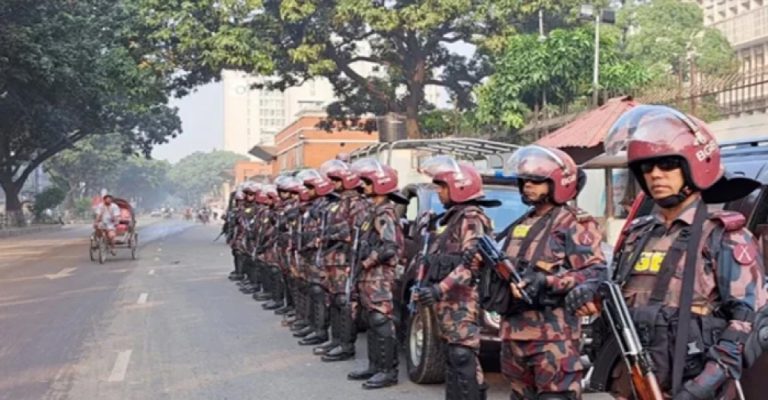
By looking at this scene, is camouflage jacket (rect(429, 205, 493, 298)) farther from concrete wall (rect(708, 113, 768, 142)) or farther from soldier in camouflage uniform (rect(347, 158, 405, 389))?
concrete wall (rect(708, 113, 768, 142))

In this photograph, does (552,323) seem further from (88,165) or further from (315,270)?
(88,165)

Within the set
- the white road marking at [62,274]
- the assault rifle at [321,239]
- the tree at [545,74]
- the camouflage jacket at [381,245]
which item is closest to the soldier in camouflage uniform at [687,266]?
the camouflage jacket at [381,245]

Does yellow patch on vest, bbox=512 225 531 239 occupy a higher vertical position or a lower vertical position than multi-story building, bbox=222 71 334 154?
lower

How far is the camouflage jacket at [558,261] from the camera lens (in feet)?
14.6

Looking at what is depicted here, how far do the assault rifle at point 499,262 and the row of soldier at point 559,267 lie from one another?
0.03m

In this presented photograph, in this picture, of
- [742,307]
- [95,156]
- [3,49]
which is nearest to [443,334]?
[742,307]

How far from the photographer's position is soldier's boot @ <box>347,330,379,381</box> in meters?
7.57

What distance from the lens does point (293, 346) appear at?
966cm

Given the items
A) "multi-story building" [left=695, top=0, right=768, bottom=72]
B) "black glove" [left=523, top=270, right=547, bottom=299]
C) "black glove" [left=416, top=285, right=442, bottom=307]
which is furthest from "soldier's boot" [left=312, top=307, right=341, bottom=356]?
"multi-story building" [left=695, top=0, right=768, bottom=72]

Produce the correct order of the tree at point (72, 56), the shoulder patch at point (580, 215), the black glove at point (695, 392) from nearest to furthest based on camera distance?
the black glove at point (695, 392) < the shoulder patch at point (580, 215) < the tree at point (72, 56)

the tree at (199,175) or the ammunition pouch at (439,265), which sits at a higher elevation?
the tree at (199,175)

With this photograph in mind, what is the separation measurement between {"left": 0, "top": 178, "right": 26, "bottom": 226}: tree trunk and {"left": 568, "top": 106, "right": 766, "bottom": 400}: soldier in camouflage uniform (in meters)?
48.5

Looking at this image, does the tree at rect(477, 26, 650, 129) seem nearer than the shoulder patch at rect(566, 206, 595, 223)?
No

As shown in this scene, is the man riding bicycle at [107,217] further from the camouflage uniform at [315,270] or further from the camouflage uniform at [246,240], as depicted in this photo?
the camouflage uniform at [315,270]
